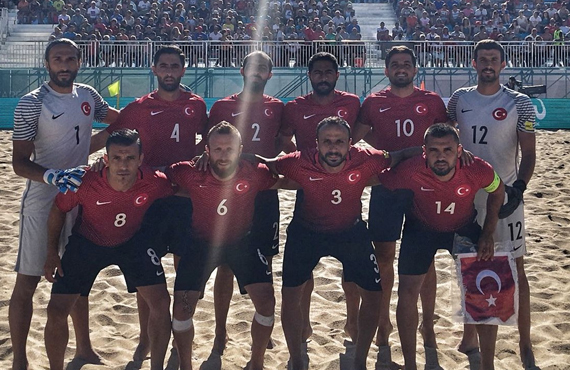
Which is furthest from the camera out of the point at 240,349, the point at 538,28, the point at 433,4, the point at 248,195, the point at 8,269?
the point at 433,4

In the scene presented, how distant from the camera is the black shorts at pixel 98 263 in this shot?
14.2ft

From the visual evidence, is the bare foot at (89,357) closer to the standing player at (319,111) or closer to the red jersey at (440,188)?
the standing player at (319,111)

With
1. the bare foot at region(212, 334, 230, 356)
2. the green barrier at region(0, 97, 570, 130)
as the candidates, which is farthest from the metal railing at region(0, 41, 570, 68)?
the bare foot at region(212, 334, 230, 356)

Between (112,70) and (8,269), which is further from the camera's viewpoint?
(112,70)

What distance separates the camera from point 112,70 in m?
17.8

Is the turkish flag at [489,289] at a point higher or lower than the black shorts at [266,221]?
lower

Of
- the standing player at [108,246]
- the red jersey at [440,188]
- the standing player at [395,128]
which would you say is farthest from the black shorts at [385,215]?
the standing player at [108,246]

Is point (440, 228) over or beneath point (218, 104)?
beneath

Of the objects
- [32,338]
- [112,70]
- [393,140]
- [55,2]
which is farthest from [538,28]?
[32,338]

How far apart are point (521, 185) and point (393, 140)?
1.01 meters

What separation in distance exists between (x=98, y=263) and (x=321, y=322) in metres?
2.05

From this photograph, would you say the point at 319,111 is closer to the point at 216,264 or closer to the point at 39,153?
the point at 216,264

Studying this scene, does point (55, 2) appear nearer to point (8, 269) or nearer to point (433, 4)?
point (433, 4)

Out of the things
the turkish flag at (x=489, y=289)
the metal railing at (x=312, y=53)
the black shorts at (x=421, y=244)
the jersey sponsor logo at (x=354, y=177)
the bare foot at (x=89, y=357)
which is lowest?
the bare foot at (x=89, y=357)
